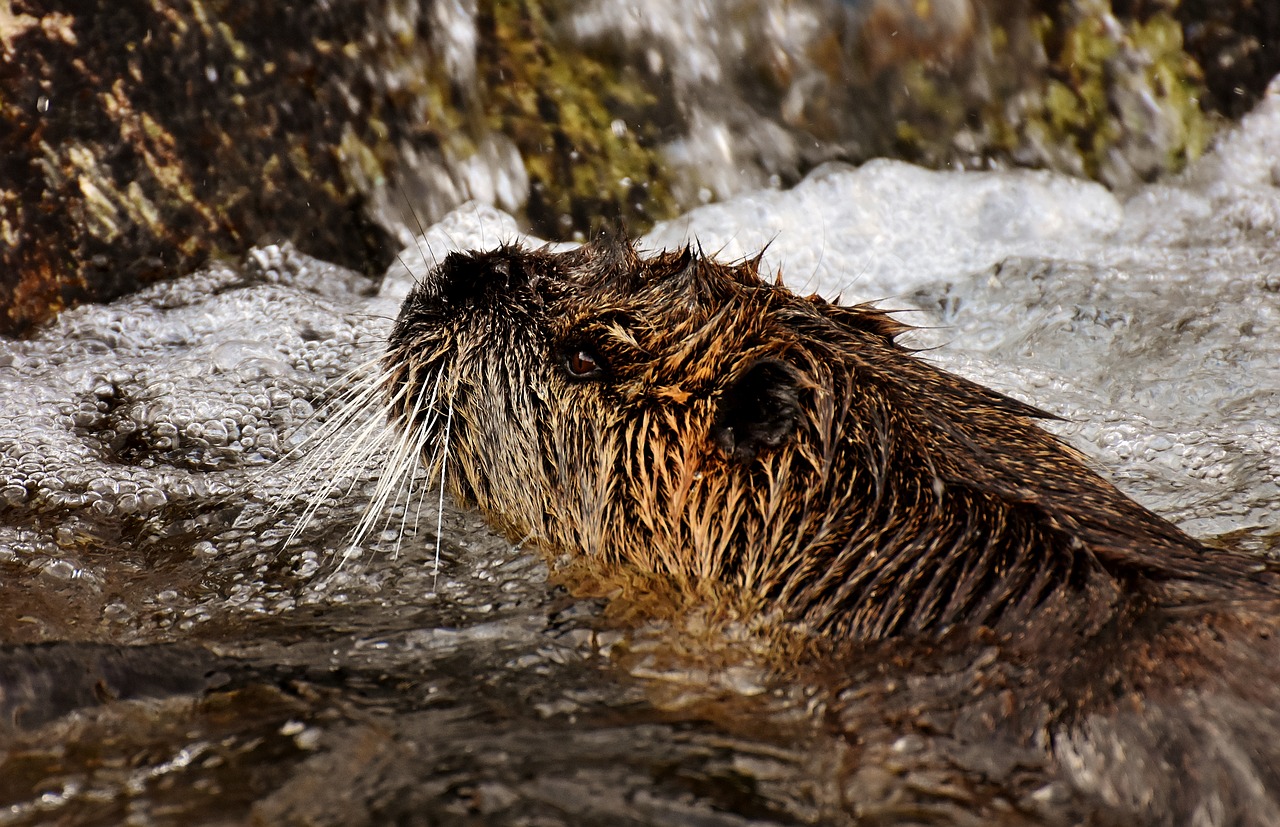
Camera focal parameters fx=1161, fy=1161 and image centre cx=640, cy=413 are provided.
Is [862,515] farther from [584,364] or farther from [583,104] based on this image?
[583,104]

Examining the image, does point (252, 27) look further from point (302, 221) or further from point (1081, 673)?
point (1081, 673)

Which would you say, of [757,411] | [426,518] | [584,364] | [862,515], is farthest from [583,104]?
[862,515]

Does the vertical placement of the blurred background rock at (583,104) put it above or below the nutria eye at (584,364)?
above

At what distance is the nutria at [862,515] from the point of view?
1896 millimetres

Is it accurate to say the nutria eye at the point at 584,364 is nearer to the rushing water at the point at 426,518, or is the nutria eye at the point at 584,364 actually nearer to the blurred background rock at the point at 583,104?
the rushing water at the point at 426,518

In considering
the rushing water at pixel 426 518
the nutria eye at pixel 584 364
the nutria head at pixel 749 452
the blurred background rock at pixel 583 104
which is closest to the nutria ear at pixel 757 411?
the nutria head at pixel 749 452

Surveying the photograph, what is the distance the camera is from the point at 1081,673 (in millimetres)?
1983

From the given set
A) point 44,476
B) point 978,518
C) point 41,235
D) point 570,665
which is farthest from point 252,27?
point 978,518

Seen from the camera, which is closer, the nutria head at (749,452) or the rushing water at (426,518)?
the rushing water at (426,518)

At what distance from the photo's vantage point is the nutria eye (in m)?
2.68

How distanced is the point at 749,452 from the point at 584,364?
469 millimetres

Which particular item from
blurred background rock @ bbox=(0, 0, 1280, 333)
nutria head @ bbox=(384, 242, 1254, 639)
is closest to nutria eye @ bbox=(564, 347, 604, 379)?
nutria head @ bbox=(384, 242, 1254, 639)

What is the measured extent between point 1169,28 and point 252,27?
12.0 feet

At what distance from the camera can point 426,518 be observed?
3195 mm
